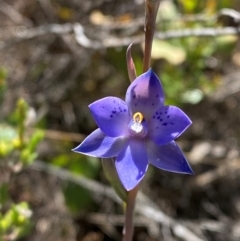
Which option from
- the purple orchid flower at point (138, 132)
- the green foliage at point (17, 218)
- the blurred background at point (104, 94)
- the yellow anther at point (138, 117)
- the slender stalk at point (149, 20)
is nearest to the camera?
the slender stalk at point (149, 20)

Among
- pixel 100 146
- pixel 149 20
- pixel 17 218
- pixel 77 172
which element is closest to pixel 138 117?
pixel 100 146

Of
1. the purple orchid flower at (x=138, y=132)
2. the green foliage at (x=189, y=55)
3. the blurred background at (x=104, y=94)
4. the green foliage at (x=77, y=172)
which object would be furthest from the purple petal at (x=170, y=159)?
the green foliage at (x=77, y=172)

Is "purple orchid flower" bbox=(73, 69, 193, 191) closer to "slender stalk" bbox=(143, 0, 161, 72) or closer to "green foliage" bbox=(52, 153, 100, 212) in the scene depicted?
"slender stalk" bbox=(143, 0, 161, 72)

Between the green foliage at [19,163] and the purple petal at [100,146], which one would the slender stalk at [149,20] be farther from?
the green foliage at [19,163]

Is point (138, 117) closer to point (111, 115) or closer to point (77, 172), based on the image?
point (111, 115)

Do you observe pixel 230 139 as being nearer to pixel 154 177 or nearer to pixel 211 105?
pixel 211 105

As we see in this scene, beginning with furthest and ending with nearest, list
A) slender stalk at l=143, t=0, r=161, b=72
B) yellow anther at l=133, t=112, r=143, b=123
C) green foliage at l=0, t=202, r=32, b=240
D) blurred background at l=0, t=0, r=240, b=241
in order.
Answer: blurred background at l=0, t=0, r=240, b=241 → green foliage at l=0, t=202, r=32, b=240 → yellow anther at l=133, t=112, r=143, b=123 → slender stalk at l=143, t=0, r=161, b=72

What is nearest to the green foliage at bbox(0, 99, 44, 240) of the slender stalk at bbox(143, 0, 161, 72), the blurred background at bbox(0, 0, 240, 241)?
the blurred background at bbox(0, 0, 240, 241)
